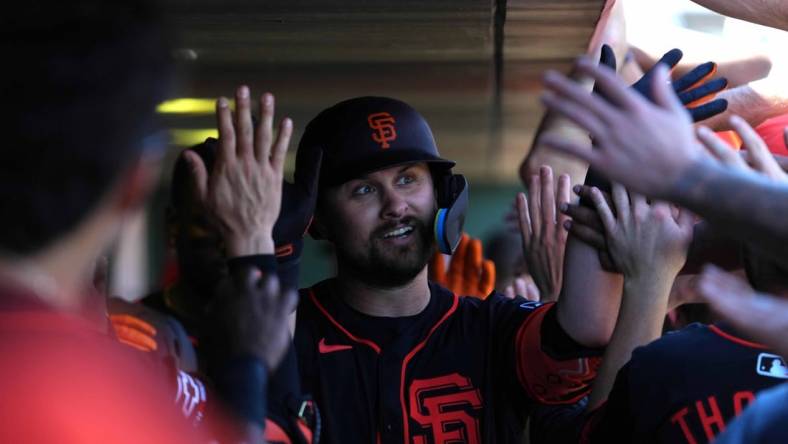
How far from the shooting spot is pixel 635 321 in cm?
293

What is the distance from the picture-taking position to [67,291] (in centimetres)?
149

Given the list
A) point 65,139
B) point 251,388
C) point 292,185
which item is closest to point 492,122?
point 292,185

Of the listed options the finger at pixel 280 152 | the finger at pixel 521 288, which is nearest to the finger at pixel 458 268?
the finger at pixel 521 288

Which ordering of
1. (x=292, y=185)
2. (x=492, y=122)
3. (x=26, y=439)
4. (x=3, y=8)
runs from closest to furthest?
(x=26, y=439) → (x=3, y=8) → (x=292, y=185) → (x=492, y=122)

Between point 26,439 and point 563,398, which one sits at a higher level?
point 26,439

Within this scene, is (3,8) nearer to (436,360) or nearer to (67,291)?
(67,291)

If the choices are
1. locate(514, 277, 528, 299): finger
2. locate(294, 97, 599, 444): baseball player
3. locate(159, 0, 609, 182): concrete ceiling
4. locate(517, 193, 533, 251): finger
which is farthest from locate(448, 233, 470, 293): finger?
locate(294, 97, 599, 444): baseball player

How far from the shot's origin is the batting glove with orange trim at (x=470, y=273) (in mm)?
4660

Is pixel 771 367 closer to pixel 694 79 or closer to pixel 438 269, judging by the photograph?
pixel 694 79

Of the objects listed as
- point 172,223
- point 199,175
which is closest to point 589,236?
point 199,175

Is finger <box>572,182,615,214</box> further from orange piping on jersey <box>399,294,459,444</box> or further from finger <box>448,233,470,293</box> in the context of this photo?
finger <box>448,233,470,293</box>

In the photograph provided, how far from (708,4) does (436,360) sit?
1.26 meters

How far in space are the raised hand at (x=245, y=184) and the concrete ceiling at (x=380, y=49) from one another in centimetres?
80

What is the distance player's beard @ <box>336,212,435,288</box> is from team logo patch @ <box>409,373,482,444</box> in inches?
12.5
